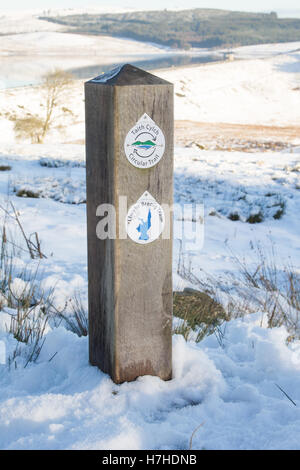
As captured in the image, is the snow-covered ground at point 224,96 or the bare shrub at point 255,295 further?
the snow-covered ground at point 224,96

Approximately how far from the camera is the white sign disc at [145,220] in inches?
80.9

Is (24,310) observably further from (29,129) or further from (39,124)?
(39,124)

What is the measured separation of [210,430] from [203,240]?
15.3ft

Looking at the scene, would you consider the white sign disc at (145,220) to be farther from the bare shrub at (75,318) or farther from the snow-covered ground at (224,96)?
the snow-covered ground at (224,96)

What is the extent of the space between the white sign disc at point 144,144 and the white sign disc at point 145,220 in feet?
0.46

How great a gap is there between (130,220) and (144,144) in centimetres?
32

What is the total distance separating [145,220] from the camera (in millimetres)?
2092

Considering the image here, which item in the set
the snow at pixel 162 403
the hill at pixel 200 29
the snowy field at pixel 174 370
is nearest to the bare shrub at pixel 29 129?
the snowy field at pixel 174 370

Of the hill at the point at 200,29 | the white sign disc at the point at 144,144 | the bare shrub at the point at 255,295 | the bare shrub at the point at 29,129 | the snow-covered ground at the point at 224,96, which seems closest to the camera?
the white sign disc at the point at 144,144

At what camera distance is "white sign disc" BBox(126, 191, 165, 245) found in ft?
6.74

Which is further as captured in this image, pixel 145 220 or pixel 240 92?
pixel 240 92

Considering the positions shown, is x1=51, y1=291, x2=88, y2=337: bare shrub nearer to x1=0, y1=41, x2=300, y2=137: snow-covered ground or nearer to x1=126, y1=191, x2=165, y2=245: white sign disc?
x1=126, y1=191, x2=165, y2=245: white sign disc

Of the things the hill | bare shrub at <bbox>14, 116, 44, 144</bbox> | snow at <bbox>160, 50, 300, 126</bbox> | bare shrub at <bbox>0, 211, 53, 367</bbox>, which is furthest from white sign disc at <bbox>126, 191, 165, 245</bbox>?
the hill

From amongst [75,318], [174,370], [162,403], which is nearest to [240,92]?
[75,318]
